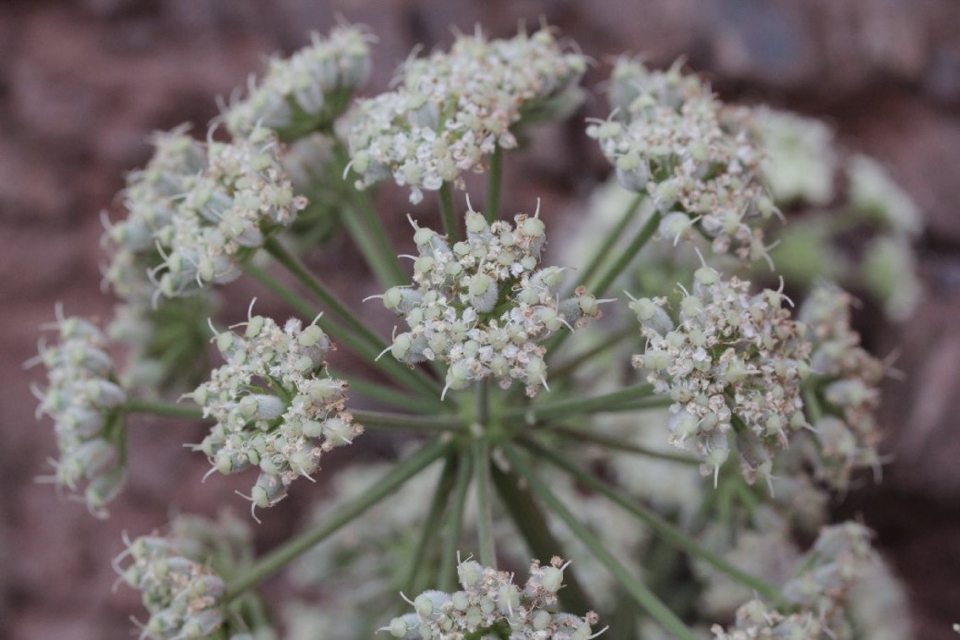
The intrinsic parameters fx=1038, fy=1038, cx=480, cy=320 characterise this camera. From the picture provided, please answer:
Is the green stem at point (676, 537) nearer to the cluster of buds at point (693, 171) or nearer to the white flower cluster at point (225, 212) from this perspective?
the cluster of buds at point (693, 171)

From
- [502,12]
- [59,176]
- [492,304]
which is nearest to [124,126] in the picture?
[59,176]

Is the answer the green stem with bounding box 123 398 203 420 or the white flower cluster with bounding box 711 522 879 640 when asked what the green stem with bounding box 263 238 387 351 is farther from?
the white flower cluster with bounding box 711 522 879 640

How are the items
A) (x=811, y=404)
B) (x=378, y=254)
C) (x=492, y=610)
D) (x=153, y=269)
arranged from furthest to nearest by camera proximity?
(x=378, y=254) < (x=153, y=269) < (x=811, y=404) < (x=492, y=610)

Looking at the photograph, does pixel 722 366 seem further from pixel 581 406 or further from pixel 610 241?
pixel 610 241

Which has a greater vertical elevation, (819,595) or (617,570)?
(617,570)

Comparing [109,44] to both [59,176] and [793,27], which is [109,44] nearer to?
[59,176]

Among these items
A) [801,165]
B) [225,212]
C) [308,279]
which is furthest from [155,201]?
[801,165]
